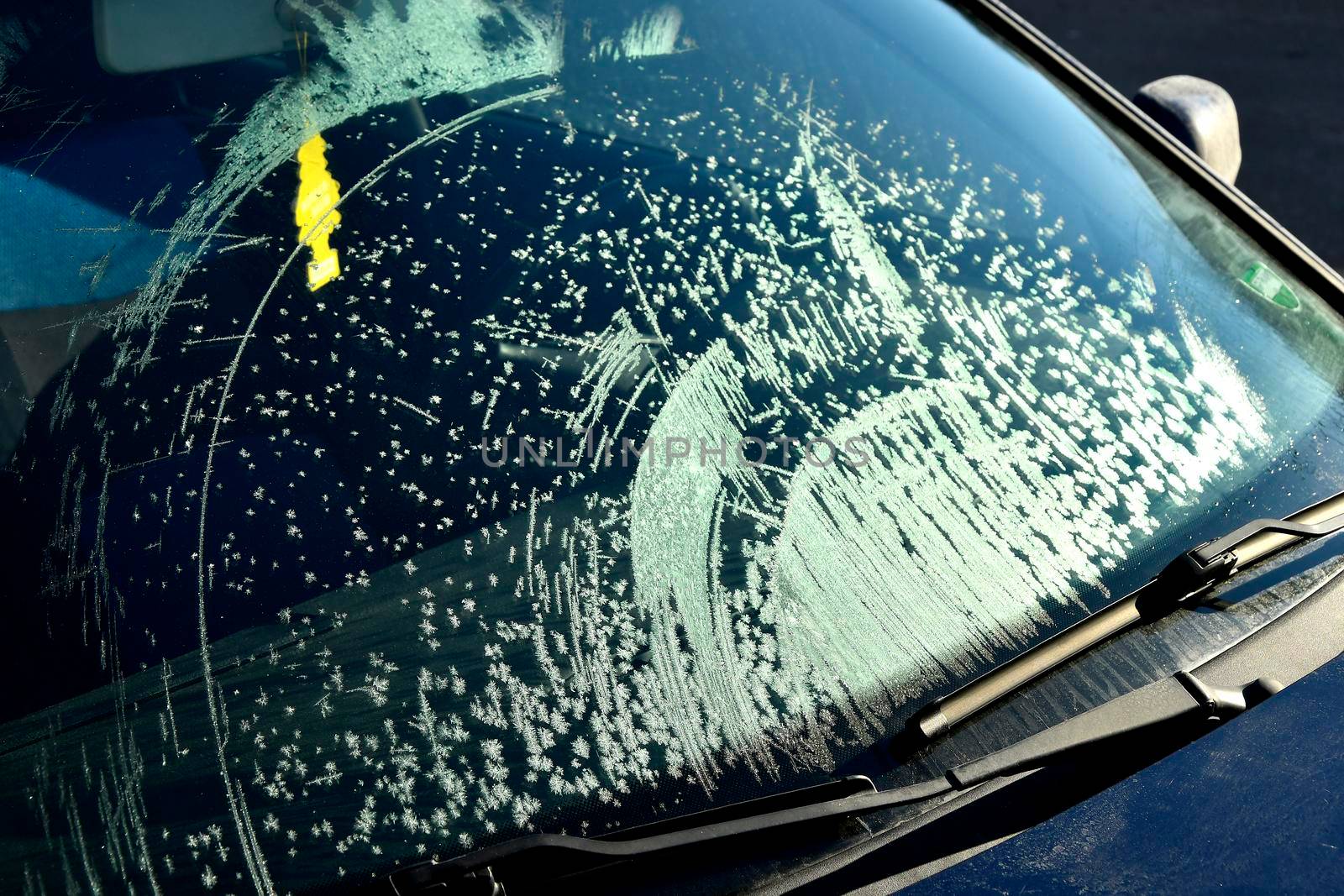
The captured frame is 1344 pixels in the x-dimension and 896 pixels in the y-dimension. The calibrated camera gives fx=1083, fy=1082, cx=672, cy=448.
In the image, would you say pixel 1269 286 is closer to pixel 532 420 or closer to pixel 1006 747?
pixel 1006 747

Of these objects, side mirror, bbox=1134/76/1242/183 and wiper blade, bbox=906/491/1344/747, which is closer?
wiper blade, bbox=906/491/1344/747

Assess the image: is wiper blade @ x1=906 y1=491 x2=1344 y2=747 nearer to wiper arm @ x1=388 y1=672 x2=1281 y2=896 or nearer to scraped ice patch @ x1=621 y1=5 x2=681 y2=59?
wiper arm @ x1=388 y1=672 x2=1281 y2=896

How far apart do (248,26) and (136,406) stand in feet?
1.87

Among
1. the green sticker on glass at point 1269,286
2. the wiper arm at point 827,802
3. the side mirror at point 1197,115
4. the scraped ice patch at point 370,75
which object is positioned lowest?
the wiper arm at point 827,802

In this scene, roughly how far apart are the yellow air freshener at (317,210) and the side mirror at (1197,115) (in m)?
1.42

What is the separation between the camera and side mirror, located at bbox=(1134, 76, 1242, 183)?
186 cm

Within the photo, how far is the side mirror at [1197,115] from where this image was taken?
1860 mm

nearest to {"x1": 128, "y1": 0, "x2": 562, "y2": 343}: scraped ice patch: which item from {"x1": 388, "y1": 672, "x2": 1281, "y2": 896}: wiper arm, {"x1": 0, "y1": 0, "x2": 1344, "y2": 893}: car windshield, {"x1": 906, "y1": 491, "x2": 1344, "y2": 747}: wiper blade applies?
{"x1": 0, "y1": 0, "x2": 1344, "y2": 893}: car windshield

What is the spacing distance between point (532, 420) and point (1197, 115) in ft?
4.71

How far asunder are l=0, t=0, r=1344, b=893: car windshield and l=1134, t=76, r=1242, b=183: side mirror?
1.51ft

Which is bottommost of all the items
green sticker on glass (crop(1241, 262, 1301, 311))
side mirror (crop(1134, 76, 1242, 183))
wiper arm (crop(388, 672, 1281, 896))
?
wiper arm (crop(388, 672, 1281, 896))

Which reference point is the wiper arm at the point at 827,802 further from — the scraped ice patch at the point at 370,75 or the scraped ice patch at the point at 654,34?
the scraped ice patch at the point at 654,34

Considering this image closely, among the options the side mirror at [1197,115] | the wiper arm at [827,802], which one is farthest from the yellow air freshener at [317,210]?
the side mirror at [1197,115]

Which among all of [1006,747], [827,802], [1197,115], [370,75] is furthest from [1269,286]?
[370,75]
